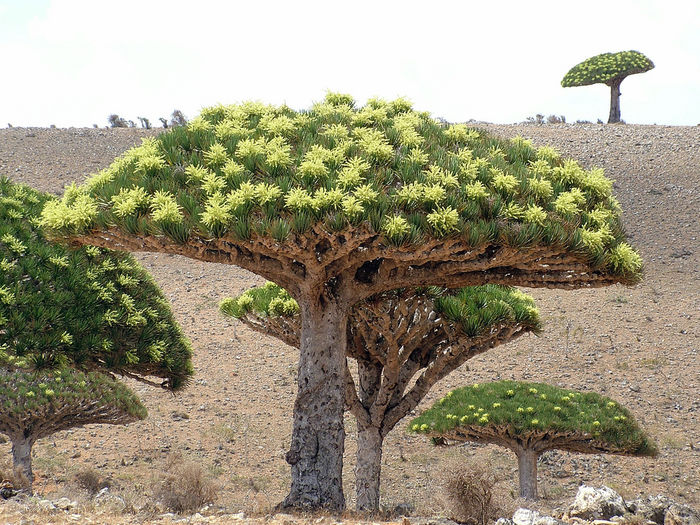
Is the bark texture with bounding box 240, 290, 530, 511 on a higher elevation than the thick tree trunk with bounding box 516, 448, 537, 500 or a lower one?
higher

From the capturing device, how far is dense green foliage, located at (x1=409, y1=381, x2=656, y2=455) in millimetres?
14969

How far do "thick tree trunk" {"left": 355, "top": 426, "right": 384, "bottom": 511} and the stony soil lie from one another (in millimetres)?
1038

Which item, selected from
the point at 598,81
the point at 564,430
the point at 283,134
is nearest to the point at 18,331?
the point at 283,134

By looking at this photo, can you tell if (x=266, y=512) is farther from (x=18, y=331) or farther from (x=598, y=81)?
(x=598, y=81)

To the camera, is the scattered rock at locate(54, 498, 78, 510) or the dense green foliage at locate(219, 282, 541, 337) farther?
the dense green foliage at locate(219, 282, 541, 337)

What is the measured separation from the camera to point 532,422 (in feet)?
48.6

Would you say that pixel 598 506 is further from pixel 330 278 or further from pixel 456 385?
pixel 456 385

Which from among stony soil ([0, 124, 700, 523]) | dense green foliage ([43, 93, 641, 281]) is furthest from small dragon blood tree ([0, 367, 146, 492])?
dense green foliage ([43, 93, 641, 281])

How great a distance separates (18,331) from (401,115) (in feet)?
21.0

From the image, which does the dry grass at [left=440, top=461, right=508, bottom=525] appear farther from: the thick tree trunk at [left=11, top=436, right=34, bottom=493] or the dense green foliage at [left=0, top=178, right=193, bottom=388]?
the thick tree trunk at [left=11, top=436, right=34, bottom=493]

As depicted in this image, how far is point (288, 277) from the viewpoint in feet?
32.4

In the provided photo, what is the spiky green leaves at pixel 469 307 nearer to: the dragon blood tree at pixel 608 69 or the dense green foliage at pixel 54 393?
the dense green foliage at pixel 54 393

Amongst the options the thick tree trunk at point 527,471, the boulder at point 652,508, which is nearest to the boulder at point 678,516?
the boulder at point 652,508

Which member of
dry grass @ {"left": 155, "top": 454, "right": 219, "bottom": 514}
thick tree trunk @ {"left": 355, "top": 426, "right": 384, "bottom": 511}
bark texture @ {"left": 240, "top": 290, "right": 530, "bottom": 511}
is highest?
bark texture @ {"left": 240, "top": 290, "right": 530, "bottom": 511}
